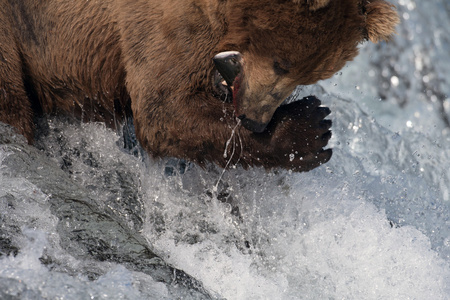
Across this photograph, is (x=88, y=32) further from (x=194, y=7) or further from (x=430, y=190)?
(x=430, y=190)

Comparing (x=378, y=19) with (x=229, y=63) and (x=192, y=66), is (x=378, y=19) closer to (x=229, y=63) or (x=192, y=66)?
(x=229, y=63)

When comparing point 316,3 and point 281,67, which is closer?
point 316,3

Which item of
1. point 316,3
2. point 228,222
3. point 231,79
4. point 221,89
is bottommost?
point 228,222

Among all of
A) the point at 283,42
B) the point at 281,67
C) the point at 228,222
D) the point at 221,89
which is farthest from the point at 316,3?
the point at 228,222

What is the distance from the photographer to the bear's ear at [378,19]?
325cm

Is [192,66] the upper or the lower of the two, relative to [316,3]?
lower

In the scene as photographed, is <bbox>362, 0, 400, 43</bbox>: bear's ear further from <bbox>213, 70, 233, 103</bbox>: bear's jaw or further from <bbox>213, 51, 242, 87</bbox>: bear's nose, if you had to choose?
<bbox>213, 70, 233, 103</bbox>: bear's jaw

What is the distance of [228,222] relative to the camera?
427cm

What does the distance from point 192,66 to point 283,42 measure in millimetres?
710

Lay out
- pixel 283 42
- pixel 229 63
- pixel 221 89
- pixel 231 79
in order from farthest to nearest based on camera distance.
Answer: pixel 221 89 < pixel 231 79 < pixel 229 63 < pixel 283 42

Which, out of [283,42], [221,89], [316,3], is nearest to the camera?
[316,3]

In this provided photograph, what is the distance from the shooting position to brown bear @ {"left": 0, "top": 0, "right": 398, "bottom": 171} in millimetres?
3209

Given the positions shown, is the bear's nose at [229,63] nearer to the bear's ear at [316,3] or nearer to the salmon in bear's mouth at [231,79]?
the salmon in bear's mouth at [231,79]

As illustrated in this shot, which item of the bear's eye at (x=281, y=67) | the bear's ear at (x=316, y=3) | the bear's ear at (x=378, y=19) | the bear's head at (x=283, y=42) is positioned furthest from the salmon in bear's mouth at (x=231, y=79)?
the bear's ear at (x=378, y=19)
